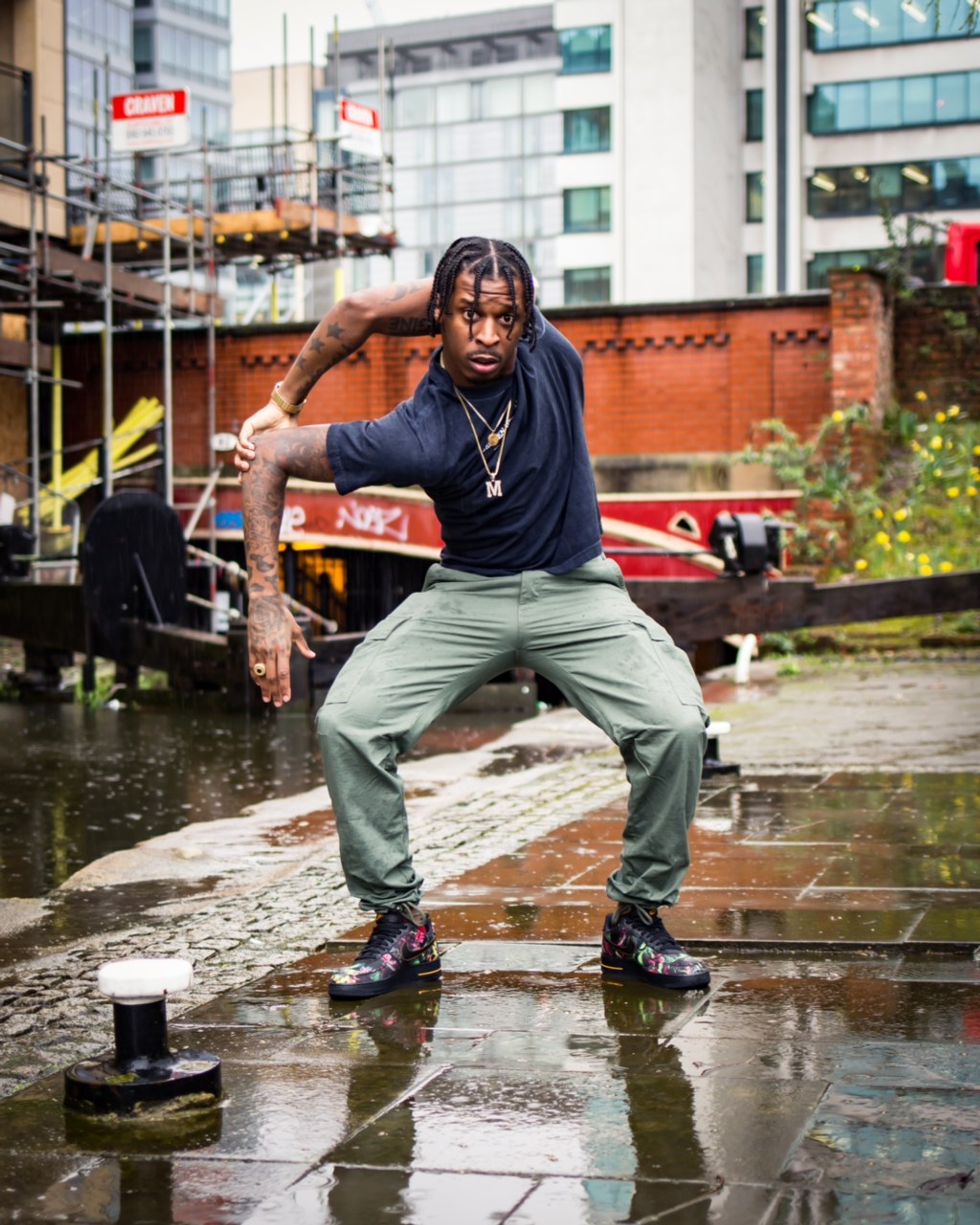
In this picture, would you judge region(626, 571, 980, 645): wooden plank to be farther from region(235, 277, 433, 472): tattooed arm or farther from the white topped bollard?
region(235, 277, 433, 472): tattooed arm

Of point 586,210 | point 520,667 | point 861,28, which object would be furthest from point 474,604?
point 586,210

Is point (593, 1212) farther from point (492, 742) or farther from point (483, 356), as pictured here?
point (492, 742)

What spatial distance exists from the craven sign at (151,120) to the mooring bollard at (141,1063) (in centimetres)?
2059

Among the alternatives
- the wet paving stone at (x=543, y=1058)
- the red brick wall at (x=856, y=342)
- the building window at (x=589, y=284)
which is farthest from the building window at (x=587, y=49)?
the wet paving stone at (x=543, y=1058)

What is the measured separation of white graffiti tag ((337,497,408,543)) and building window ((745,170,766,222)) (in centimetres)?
3757

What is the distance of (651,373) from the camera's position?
2014cm

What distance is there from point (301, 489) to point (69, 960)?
16814mm

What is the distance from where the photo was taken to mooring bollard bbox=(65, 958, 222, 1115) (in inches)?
115

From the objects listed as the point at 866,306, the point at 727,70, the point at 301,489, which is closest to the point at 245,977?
the point at 866,306

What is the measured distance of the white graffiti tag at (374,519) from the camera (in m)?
20.5

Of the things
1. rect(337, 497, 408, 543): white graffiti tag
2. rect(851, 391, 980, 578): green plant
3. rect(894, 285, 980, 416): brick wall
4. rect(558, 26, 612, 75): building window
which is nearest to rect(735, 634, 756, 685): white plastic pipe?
rect(851, 391, 980, 578): green plant

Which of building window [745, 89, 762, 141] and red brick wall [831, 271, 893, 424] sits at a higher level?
building window [745, 89, 762, 141]

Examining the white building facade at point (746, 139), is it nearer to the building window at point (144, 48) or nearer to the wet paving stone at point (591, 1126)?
the building window at point (144, 48)

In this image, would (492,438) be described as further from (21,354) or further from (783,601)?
(21,354)
